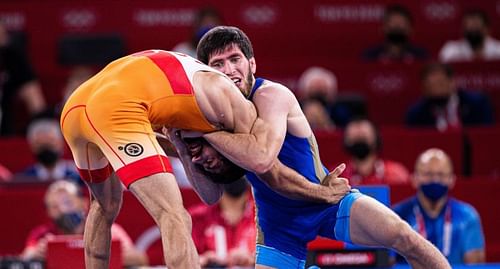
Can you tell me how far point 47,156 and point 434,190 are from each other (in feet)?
10.2

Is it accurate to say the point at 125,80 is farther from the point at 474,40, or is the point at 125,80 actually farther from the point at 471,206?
the point at 474,40

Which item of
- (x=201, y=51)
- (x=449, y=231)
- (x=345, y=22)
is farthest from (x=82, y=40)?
(x=201, y=51)

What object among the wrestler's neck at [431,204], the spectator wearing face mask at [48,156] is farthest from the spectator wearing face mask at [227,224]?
the spectator wearing face mask at [48,156]

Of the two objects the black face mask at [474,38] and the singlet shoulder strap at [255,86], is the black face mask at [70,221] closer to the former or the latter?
the singlet shoulder strap at [255,86]

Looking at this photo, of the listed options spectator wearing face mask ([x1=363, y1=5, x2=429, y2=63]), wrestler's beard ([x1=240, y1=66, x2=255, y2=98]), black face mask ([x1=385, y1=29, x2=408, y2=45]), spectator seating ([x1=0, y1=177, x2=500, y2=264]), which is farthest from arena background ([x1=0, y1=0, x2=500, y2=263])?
wrestler's beard ([x1=240, y1=66, x2=255, y2=98])

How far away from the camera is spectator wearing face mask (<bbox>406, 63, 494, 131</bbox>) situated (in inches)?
448

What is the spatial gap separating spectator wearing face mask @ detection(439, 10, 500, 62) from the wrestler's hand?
5.70 m

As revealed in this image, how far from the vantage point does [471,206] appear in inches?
404

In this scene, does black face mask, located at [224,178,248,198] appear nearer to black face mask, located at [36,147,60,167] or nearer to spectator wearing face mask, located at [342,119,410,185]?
spectator wearing face mask, located at [342,119,410,185]

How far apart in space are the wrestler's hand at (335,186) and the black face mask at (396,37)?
553 centimetres

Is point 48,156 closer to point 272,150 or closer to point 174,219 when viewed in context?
point 272,150

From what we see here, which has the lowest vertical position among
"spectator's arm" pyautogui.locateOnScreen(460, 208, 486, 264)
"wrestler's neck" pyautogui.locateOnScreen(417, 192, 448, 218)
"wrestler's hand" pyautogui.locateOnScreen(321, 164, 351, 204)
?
"spectator's arm" pyautogui.locateOnScreen(460, 208, 486, 264)

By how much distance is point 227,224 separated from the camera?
9.58 meters

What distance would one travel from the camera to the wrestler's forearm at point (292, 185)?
6875 millimetres
